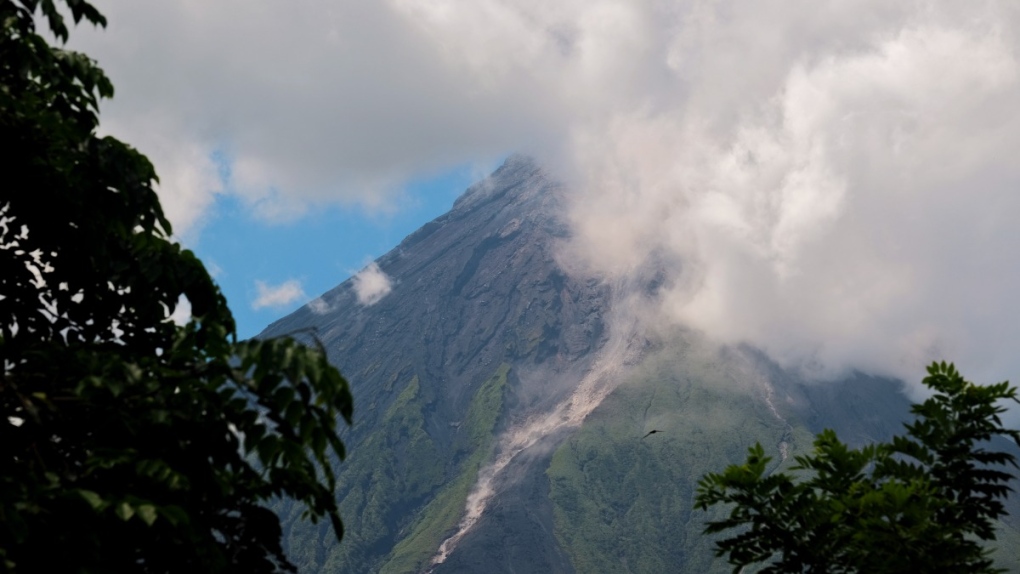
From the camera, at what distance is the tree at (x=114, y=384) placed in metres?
8.20

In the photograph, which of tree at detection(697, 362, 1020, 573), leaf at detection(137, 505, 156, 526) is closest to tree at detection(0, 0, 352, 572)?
leaf at detection(137, 505, 156, 526)

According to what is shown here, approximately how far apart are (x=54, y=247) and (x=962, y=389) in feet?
37.8

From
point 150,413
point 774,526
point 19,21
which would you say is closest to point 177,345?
point 150,413

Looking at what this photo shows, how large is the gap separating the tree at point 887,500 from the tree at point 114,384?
20.0ft

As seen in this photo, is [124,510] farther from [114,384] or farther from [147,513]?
[114,384]

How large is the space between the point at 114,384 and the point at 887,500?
8810 millimetres

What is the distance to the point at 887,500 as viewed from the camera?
12305 millimetres

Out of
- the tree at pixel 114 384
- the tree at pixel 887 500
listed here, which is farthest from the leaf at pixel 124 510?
the tree at pixel 887 500

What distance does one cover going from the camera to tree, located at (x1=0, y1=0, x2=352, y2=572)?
8.20 meters

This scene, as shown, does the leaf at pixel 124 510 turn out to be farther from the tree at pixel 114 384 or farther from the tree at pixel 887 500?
the tree at pixel 887 500

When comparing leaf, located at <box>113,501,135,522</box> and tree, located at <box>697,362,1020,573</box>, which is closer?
leaf, located at <box>113,501,135,522</box>

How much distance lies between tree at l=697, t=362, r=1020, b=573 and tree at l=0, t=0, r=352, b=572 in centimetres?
608

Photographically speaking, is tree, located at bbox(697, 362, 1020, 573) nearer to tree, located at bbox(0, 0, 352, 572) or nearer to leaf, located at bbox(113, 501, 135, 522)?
tree, located at bbox(0, 0, 352, 572)

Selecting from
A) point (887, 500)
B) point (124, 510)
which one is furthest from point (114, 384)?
point (887, 500)
